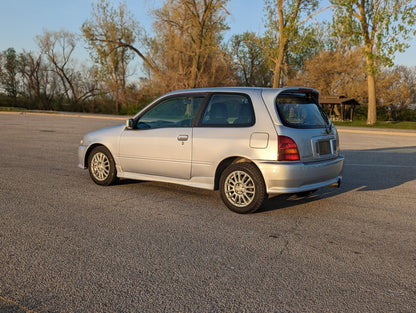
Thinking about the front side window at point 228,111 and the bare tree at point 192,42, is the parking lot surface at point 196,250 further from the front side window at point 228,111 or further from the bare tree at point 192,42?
the bare tree at point 192,42

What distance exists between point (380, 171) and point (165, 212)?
237 inches

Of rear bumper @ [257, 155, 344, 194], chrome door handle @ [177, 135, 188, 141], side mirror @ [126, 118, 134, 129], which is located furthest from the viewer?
side mirror @ [126, 118, 134, 129]

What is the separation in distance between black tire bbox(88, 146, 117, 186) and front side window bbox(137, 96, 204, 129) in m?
0.80

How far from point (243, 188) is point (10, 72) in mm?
64592

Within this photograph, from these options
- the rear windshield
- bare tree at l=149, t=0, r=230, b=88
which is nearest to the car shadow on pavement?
the rear windshield

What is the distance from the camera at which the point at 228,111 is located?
612cm

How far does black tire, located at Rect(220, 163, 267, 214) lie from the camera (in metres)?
5.58

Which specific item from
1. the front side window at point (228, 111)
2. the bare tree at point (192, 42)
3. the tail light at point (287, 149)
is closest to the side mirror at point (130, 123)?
the front side window at point (228, 111)

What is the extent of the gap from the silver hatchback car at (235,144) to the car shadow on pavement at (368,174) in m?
0.63

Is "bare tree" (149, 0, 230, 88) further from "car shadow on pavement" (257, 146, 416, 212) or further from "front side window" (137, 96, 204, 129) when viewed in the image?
"front side window" (137, 96, 204, 129)

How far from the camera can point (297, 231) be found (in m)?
5.02

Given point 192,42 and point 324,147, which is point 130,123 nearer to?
point 324,147

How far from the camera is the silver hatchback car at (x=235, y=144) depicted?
557cm

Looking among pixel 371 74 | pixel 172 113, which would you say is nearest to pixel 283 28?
pixel 371 74
